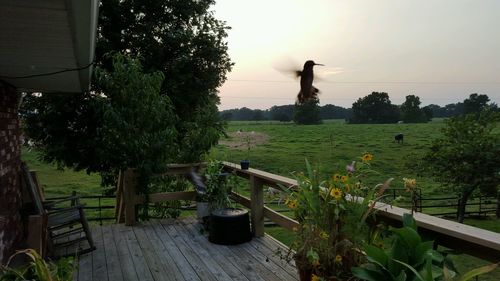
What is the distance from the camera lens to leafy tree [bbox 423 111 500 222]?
40.3 feet

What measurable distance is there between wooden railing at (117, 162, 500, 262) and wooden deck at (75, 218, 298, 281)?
33 centimetres

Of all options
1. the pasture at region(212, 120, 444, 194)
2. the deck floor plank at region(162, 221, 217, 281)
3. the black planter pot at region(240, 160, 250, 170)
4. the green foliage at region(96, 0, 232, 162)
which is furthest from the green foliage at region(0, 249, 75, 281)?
the pasture at region(212, 120, 444, 194)

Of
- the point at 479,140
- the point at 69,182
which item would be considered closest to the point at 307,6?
the point at 479,140

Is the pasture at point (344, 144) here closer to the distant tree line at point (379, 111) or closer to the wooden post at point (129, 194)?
the distant tree line at point (379, 111)

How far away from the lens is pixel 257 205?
455 centimetres

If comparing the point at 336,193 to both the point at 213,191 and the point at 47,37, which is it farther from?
the point at 213,191

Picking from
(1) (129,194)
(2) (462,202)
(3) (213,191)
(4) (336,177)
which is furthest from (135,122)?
(2) (462,202)

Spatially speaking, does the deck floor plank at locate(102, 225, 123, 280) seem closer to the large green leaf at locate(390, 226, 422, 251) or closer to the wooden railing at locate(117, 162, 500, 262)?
the wooden railing at locate(117, 162, 500, 262)

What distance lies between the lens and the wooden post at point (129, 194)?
529 cm

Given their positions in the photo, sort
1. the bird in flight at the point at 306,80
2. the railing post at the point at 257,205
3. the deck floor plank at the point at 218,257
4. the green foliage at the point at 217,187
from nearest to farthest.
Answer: the bird in flight at the point at 306,80 → the deck floor plank at the point at 218,257 → the railing post at the point at 257,205 → the green foliage at the point at 217,187

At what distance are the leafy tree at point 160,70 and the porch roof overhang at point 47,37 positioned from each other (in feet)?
12.3

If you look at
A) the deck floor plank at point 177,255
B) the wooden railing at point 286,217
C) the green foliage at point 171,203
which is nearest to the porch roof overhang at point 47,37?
the wooden railing at point 286,217

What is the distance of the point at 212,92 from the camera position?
8.99 meters

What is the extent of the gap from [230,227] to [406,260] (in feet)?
8.70
